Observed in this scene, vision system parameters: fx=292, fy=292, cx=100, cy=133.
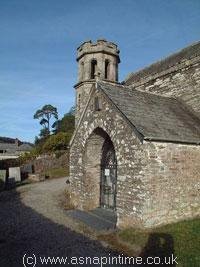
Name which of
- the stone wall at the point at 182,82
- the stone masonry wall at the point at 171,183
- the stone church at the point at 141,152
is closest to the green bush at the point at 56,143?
the stone wall at the point at 182,82

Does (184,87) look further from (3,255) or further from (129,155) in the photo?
(3,255)

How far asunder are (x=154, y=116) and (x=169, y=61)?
871 centimetres

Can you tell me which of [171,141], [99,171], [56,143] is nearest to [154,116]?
[171,141]

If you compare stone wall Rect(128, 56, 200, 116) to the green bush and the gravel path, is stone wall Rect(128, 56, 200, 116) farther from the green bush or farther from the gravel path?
the green bush

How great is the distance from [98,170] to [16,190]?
8679mm

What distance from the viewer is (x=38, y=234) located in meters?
9.93

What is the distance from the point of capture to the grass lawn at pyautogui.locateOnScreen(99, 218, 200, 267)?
780cm

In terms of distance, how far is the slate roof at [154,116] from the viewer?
10.5 metres

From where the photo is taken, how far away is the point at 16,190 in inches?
790

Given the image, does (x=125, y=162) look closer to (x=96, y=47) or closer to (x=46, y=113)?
(x=96, y=47)

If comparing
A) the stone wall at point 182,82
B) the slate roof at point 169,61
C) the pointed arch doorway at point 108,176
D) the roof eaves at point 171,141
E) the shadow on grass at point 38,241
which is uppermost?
the slate roof at point 169,61

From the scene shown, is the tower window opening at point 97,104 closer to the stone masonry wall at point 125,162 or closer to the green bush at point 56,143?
the stone masonry wall at point 125,162

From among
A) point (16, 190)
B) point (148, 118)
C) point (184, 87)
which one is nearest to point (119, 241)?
point (148, 118)

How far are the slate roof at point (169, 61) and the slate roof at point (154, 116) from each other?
13.5ft
